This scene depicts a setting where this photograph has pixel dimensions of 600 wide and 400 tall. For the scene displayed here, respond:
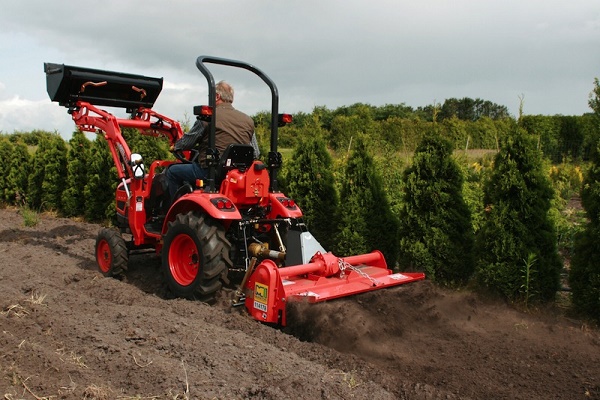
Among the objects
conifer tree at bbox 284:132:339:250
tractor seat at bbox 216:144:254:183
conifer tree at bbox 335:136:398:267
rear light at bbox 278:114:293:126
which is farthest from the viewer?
conifer tree at bbox 284:132:339:250

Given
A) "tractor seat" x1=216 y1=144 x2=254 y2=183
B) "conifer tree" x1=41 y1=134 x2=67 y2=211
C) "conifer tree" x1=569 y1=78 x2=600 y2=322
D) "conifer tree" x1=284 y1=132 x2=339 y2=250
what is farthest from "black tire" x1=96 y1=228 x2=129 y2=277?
"conifer tree" x1=41 y1=134 x2=67 y2=211

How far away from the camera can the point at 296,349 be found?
4867mm

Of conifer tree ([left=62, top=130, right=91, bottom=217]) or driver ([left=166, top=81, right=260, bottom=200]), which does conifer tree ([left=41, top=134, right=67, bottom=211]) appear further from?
driver ([left=166, top=81, right=260, bottom=200])

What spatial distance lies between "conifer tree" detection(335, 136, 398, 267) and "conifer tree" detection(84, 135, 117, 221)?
6.87m

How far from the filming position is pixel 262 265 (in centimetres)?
540

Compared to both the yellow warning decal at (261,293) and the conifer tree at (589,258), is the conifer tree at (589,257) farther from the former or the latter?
the yellow warning decal at (261,293)

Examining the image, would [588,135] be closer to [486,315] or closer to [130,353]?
[486,315]

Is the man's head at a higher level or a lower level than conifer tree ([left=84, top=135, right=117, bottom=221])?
higher

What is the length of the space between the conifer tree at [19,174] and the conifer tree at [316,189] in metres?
10.4

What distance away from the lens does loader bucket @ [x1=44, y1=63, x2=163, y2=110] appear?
24.9 ft

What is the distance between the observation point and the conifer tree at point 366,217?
8086mm

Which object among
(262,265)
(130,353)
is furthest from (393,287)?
(130,353)

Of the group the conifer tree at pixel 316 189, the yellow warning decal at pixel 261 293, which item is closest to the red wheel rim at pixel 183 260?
the yellow warning decal at pixel 261 293

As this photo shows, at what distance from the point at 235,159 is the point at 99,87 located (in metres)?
2.78
